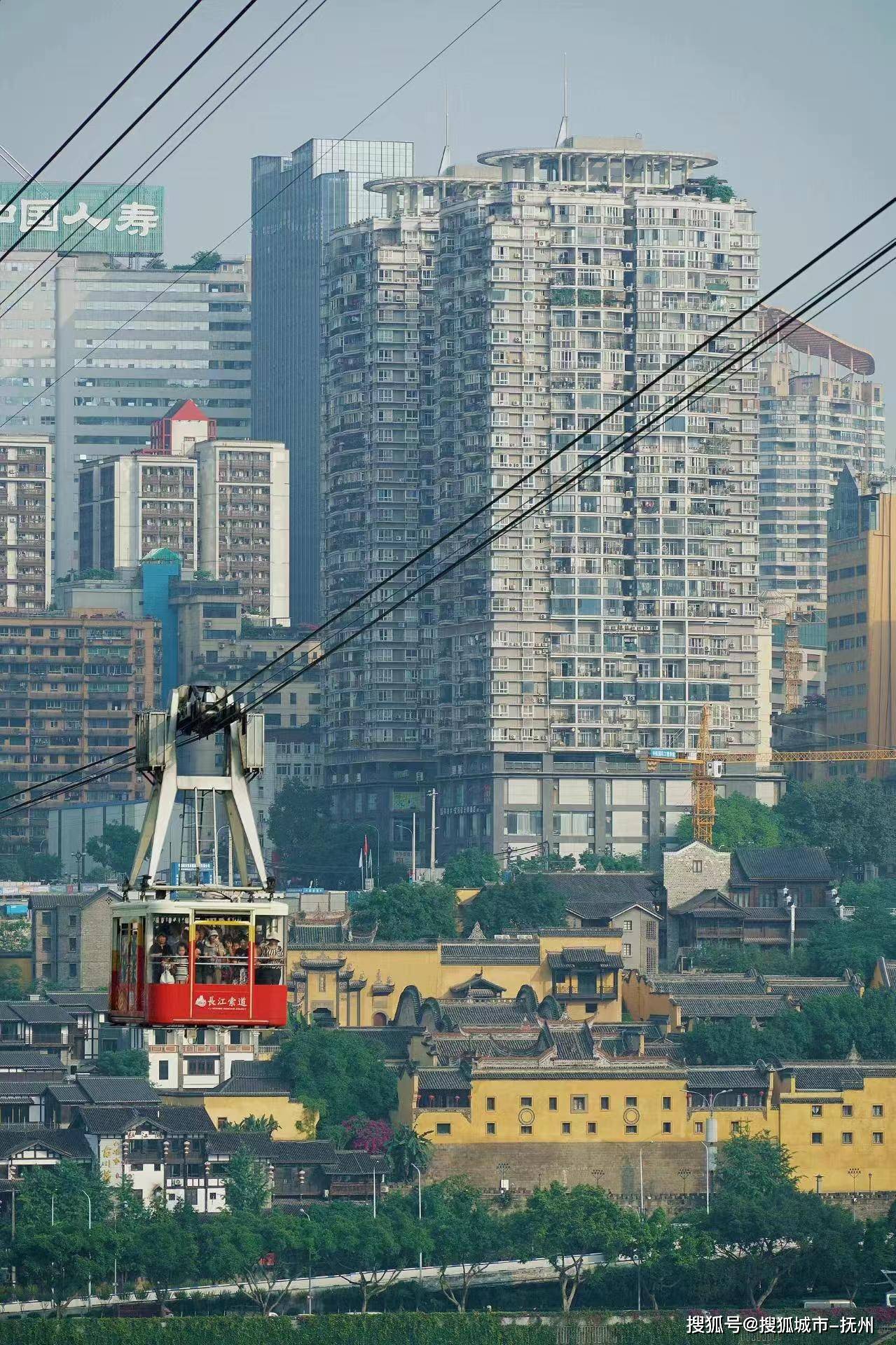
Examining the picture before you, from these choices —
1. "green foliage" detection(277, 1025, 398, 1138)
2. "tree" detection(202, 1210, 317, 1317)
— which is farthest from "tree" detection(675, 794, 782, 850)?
"tree" detection(202, 1210, 317, 1317)

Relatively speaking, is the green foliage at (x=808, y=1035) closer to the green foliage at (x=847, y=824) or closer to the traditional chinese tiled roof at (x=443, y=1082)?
the traditional chinese tiled roof at (x=443, y=1082)

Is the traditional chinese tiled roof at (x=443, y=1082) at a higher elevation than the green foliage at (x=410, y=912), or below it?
below

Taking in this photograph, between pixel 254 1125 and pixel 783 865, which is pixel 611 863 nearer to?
pixel 783 865

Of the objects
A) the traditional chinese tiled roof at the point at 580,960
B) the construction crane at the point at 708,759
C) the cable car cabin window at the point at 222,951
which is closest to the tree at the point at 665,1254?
the traditional chinese tiled roof at the point at 580,960

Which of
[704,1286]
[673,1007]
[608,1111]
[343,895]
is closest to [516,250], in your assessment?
[343,895]

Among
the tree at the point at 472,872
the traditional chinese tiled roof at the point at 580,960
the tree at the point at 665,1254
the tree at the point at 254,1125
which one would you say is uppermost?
the tree at the point at 472,872

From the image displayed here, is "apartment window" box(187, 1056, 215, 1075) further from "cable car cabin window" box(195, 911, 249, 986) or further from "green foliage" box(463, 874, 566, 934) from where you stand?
"cable car cabin window" box(195, 911, 249, 986)

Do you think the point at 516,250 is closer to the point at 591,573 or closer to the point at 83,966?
the point at 591,573
